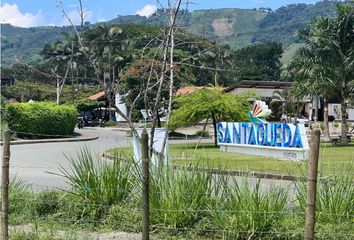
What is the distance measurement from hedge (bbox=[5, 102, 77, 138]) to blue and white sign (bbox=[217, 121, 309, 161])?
14.7 metres

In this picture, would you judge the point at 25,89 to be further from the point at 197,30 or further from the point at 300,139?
the point at 197,30

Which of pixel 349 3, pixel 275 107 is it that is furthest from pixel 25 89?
pixel 349 3

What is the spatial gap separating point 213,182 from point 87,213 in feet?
5.98

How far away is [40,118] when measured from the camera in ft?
123

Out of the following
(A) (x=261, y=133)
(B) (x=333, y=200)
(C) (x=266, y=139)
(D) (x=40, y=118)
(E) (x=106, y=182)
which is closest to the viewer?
(B) (x=333, y=200)

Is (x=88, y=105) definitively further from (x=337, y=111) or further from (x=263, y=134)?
(x=263, y=134)

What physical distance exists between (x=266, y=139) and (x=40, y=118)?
18.4 meters

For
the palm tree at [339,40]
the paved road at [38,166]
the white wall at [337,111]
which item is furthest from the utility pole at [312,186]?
the white wall at [337,111]

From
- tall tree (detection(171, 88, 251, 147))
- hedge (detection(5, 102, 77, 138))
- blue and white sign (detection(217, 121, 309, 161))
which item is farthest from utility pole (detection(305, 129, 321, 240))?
hedge (detection(5, 102, 77, 138))

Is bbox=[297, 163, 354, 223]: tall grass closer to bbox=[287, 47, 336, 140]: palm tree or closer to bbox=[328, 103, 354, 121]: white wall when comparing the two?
bbox=[287, 47, 336, 140]: palm tree

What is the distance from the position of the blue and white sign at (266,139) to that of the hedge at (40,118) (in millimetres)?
14681

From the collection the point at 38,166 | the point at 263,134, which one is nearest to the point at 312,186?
the point at 38,166

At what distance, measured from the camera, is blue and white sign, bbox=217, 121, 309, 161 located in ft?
71.2

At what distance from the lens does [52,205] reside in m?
8.22
